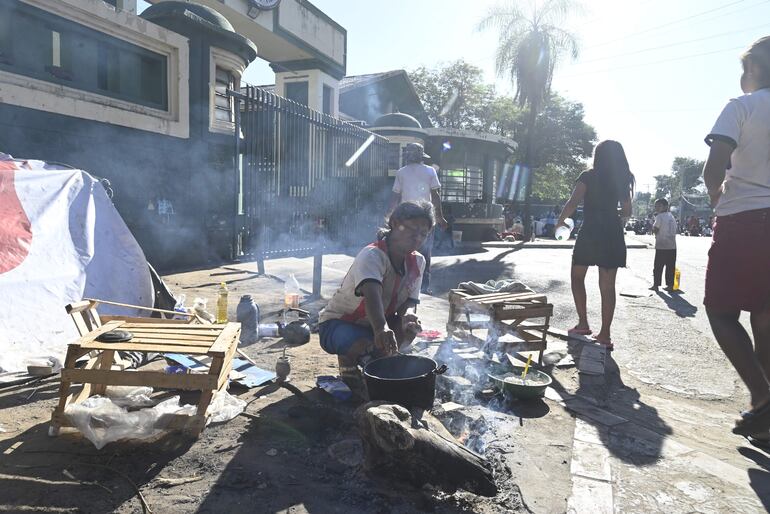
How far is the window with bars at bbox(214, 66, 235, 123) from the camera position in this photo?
401 inches

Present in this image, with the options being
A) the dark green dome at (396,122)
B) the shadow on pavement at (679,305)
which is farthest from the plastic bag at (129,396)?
the dark green dome at (396,122)

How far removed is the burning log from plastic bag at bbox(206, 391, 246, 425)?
110 centimetres

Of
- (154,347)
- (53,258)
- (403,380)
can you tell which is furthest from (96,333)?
(53,258)

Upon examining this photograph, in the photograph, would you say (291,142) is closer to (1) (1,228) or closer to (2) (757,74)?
(1) (1,228)

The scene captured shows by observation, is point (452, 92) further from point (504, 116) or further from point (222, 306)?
point (222, 306)

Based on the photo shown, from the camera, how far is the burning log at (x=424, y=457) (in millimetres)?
2049

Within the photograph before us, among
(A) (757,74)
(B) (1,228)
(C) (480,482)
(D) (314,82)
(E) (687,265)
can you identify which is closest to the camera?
(C) (480,482)

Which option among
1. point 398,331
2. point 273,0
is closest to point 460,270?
point 398,331

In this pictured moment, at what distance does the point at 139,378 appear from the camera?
2502 millimetres

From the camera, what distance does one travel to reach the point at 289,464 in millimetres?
2367

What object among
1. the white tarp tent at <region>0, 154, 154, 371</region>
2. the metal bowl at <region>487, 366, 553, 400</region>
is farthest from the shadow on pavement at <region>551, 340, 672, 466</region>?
the white tarp tent at <region>0, 154, 154, 371</region>

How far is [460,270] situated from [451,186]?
33.8 feet

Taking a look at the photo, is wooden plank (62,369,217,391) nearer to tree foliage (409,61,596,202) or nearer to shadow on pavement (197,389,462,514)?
shadow on pavement (197,389,462,514)

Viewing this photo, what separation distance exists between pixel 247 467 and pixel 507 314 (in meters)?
2.51
